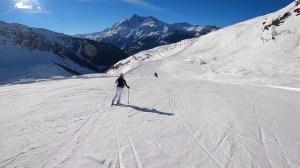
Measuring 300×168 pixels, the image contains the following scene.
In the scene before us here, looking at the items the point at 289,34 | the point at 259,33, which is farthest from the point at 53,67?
the point at 289,34

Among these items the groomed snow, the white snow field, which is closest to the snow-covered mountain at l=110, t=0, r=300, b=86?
the white snow field

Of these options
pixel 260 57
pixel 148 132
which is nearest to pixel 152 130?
pixel 148 132

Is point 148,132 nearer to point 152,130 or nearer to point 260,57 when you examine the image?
point 152,130

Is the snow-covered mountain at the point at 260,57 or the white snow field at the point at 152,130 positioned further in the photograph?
the snow-covered mountain at the point at 260,57

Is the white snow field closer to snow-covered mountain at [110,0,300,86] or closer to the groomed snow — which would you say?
the groomed snow

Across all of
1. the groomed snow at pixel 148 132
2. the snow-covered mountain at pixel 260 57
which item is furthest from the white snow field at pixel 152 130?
the snow-covered mountain at pixel 260 57

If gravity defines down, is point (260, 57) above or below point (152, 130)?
above

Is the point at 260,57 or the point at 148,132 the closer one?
the point at 148,132

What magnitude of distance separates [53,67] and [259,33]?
98406 millimetres

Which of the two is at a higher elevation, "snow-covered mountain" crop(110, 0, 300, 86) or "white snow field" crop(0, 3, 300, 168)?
"snow-covered mountain" crop(110, 0, 300, 86)

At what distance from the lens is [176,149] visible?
9.52 m

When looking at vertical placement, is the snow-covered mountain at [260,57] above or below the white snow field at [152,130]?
above

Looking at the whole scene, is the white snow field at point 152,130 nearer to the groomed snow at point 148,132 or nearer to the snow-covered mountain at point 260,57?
the groomed snow at point 148,132

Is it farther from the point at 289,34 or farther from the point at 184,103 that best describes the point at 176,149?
the point at 289,34
